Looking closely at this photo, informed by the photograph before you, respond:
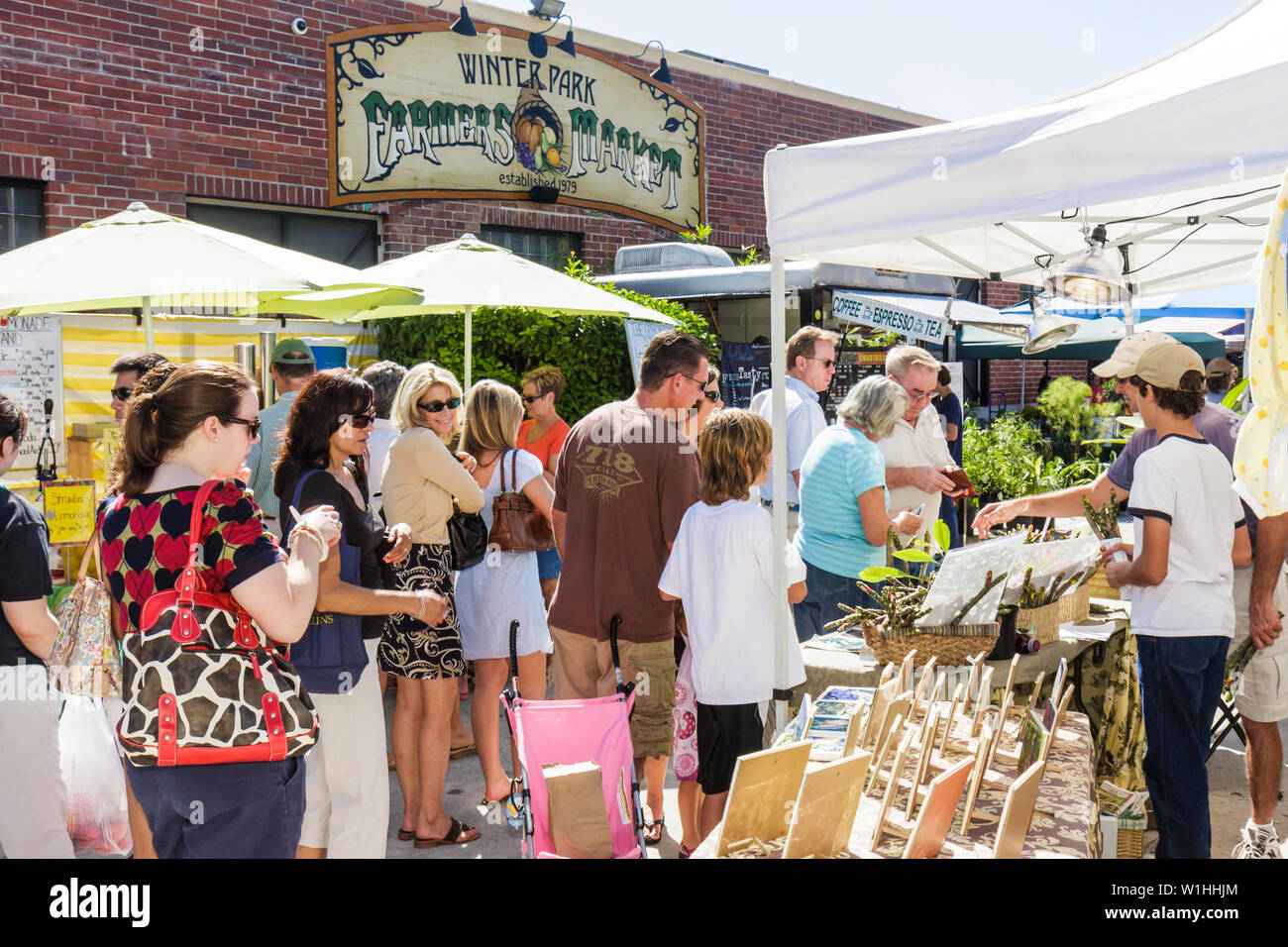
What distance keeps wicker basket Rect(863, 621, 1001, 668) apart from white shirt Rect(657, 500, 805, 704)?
1.14 ft

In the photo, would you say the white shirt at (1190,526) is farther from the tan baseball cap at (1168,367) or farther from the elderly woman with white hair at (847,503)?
the elderly woman with white hair at (847,503)

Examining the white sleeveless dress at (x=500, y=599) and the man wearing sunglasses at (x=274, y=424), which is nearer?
the white sleeveless dress at (x=500, y=599)

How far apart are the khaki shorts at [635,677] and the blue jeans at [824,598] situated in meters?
0.92

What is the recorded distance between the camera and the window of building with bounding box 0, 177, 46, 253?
8086 millimetres

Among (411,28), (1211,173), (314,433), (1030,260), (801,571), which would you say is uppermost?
(411,28)

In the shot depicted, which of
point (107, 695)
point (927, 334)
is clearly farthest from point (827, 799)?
point (927, 334)

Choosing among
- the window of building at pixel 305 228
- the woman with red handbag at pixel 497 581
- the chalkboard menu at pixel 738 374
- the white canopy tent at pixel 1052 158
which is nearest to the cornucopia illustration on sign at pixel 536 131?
the window of building at pixel 305 228

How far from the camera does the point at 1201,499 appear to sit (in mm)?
3480

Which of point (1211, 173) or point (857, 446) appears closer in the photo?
point (1211, 173)

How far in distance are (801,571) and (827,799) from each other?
4.69ft

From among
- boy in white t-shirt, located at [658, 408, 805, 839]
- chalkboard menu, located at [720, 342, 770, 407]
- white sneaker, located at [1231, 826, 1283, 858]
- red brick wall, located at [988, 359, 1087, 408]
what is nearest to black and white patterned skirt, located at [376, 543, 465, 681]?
boy in white t-shirt, located at [658, 408, 805, 839]

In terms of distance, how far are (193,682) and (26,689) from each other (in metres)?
1.14

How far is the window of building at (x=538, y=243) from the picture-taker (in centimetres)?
1112

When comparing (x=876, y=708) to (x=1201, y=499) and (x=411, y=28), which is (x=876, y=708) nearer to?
(x=1201, y=499)
